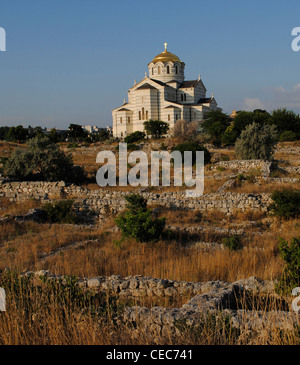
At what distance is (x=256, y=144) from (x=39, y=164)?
15.7 metres

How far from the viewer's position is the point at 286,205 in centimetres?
1094

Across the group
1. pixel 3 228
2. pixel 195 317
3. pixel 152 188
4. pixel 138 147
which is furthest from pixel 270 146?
pixel 195 317

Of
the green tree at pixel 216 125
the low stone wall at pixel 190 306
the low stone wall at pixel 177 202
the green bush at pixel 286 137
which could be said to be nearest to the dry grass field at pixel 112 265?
the low stone wall at pixel 190 306

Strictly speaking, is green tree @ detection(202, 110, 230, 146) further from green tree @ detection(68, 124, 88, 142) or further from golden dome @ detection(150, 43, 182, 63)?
green tree @ detection(68, 124, 88, 142)

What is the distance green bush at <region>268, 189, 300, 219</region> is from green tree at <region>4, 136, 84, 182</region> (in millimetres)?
12435

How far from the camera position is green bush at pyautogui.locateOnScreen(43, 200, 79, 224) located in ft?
38.5

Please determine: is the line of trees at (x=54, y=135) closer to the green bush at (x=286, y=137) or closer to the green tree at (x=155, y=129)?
the green tree at (x=155, y=129)

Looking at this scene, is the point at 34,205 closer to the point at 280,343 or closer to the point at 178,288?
the point at 178,288

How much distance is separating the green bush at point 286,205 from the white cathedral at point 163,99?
132 ft

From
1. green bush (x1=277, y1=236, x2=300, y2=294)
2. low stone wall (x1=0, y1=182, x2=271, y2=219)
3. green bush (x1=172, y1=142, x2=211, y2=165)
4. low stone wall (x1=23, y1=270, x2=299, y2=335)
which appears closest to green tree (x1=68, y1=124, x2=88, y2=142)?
green bush (x1=172, y1=142, x2=211, y2=165)

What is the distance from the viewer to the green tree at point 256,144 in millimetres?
24109

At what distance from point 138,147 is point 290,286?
3368 centimetres
